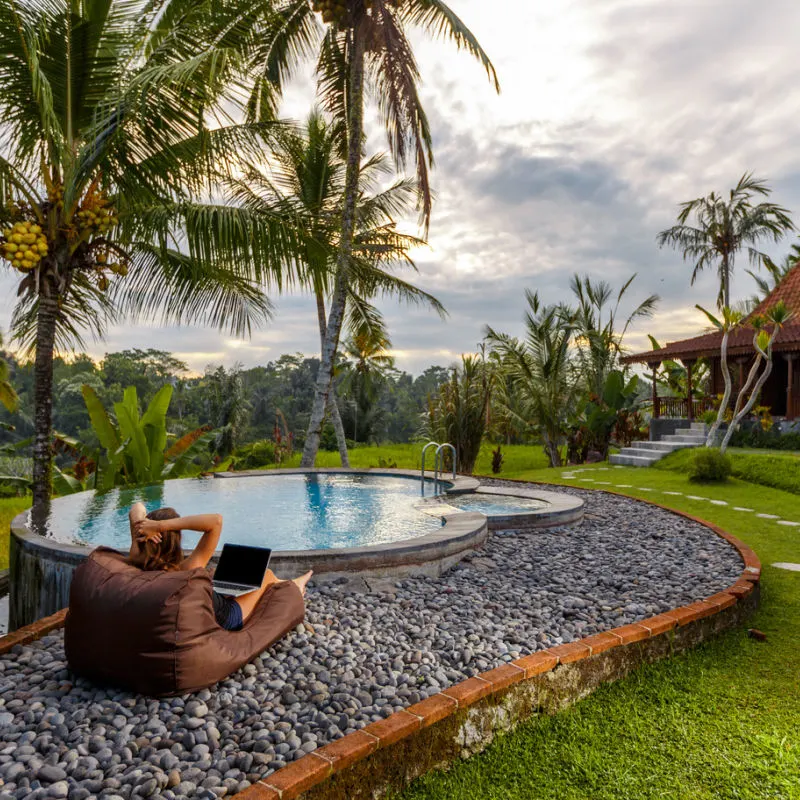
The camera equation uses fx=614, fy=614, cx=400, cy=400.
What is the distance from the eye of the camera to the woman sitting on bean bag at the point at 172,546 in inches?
114

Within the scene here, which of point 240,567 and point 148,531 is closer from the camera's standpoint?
point 148,531

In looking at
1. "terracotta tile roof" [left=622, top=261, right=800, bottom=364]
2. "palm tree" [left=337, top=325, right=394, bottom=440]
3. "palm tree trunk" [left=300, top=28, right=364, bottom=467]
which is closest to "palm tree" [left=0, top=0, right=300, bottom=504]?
"palm tree trunk" [left=300, top=28, right=364, bottom=467]

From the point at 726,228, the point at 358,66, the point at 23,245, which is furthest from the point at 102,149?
the point at 726,228

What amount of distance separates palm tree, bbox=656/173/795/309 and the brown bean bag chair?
25349 millimetres

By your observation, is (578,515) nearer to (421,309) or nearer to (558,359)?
(421,309)

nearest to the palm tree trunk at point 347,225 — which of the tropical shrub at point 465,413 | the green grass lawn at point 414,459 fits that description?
the tropical shrub at point 465,413

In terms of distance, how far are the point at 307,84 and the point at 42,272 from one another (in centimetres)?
771

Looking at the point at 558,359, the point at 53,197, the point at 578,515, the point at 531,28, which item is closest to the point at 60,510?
the point at 53,197

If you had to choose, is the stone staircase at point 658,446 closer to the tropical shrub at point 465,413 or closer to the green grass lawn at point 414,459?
the green grass lawn at point 414,459

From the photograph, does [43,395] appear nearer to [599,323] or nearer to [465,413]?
[465,413]

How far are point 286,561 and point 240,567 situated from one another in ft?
2.80

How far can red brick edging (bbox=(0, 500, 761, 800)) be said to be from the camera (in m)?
2.16

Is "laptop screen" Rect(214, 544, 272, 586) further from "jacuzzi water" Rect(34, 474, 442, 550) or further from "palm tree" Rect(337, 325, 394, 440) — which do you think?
"palm tree" Rect(337, 325, 394, 440)

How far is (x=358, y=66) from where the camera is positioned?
1018 cm
